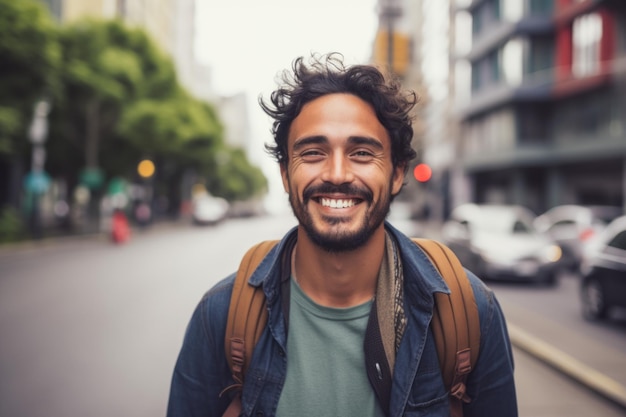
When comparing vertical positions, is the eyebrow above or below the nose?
above

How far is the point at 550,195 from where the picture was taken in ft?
111

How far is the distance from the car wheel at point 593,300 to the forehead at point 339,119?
26.3 ft

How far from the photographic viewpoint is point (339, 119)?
1.99 metres

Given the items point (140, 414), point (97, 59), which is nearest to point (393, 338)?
point (140, 414)

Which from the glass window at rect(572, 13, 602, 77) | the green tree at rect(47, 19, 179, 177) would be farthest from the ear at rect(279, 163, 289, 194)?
the glass window at rect(572, 13, 602, 77)

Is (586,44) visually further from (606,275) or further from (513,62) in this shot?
(606,275)

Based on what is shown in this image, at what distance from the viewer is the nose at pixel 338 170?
196 cm

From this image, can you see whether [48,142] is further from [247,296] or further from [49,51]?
[247,296]

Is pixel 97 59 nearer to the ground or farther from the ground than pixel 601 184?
farther from the ground

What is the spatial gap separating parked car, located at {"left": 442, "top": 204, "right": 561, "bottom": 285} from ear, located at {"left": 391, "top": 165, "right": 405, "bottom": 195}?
1111 centimetres

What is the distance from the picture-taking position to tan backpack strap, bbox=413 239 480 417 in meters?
1.84

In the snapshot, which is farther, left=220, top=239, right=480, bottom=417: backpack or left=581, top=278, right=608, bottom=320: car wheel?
left=581, top=278, right=608, bottom=320: car wheel

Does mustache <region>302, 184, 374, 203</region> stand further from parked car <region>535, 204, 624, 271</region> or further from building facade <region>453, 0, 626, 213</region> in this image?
building facade <region>453, 0, 626, 213</region>

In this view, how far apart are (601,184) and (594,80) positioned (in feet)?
17.6
